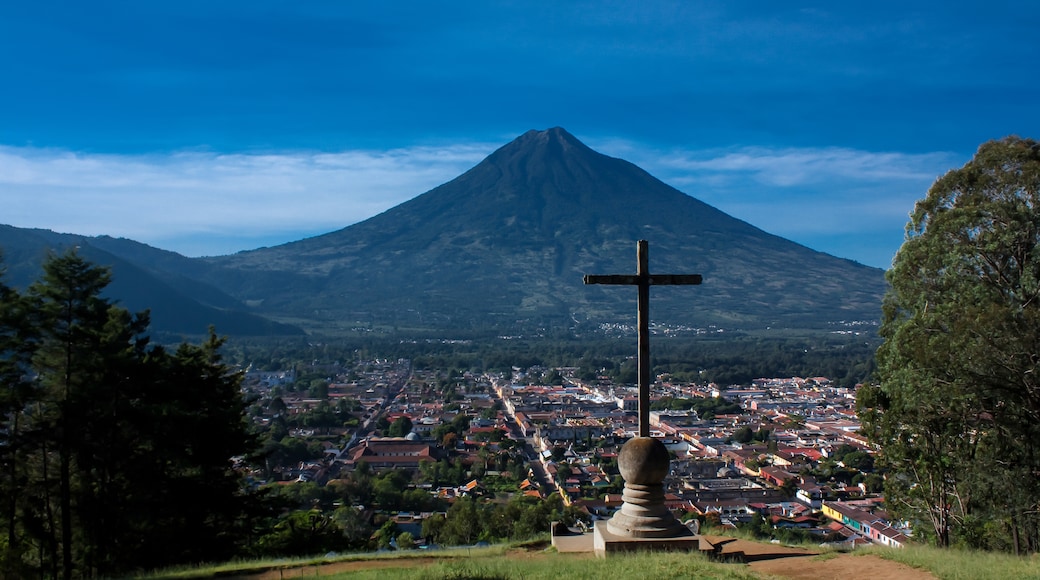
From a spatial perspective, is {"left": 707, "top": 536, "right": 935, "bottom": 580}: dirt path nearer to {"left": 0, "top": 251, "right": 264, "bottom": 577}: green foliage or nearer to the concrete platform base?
the concrete platform base

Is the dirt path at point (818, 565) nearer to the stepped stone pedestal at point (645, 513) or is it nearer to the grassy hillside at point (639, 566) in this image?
the grassy hillside at point (639, 566)

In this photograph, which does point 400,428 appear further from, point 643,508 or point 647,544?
point 647,544

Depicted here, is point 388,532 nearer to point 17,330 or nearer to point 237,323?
point 17,330

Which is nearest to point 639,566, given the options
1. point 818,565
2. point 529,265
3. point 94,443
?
→ point 818,565

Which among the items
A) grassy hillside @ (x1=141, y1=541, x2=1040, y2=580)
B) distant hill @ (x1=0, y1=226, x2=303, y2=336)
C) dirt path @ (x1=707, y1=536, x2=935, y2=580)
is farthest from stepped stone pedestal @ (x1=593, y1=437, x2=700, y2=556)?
distant hill @ (x1=0, y1=226, x2=303, y2=336)

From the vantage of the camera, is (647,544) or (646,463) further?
(646,463)

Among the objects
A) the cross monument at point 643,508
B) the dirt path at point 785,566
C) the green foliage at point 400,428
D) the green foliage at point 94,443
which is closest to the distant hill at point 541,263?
the green foliage at point 400,428
